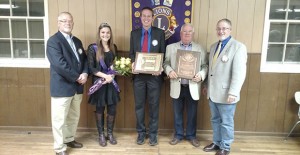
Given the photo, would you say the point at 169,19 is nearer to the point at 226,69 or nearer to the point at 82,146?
the point at 226,69

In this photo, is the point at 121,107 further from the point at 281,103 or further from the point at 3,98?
the point at 281,103

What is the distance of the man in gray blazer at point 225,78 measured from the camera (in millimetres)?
2791

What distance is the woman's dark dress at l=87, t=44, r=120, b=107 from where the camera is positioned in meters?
3.08

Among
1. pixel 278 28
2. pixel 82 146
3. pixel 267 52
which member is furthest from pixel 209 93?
pixel 82 146

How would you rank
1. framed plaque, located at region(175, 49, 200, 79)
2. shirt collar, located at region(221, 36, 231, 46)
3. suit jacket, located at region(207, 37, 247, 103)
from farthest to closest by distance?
framed plaque, located at region(175, 49, 200, 79)
shirt collar, located at region(221, 36, 231, 46)
suit jacket, located at region(207, 37, 247, 103)

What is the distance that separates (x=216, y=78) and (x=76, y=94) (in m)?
1.58

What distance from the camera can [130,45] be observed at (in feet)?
10.7

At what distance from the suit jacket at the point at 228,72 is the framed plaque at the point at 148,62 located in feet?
1.97

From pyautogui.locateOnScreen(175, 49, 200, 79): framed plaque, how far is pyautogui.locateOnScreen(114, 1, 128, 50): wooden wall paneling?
2.73 ft

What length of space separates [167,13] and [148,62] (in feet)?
2.50

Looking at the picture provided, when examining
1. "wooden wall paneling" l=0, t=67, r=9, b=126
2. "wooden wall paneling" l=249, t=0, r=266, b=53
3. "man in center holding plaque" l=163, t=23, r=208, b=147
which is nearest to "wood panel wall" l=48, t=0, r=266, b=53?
"wooden wall paneling" l=249, t=0, r=266, b=53

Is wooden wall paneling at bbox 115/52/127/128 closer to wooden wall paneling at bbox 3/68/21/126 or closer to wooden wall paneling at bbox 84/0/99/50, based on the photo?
wooden wall paneling at bbox 84/0/99/50

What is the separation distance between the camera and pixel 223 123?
3004 millimetres

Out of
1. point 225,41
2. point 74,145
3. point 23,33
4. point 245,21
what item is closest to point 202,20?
point 245,21
